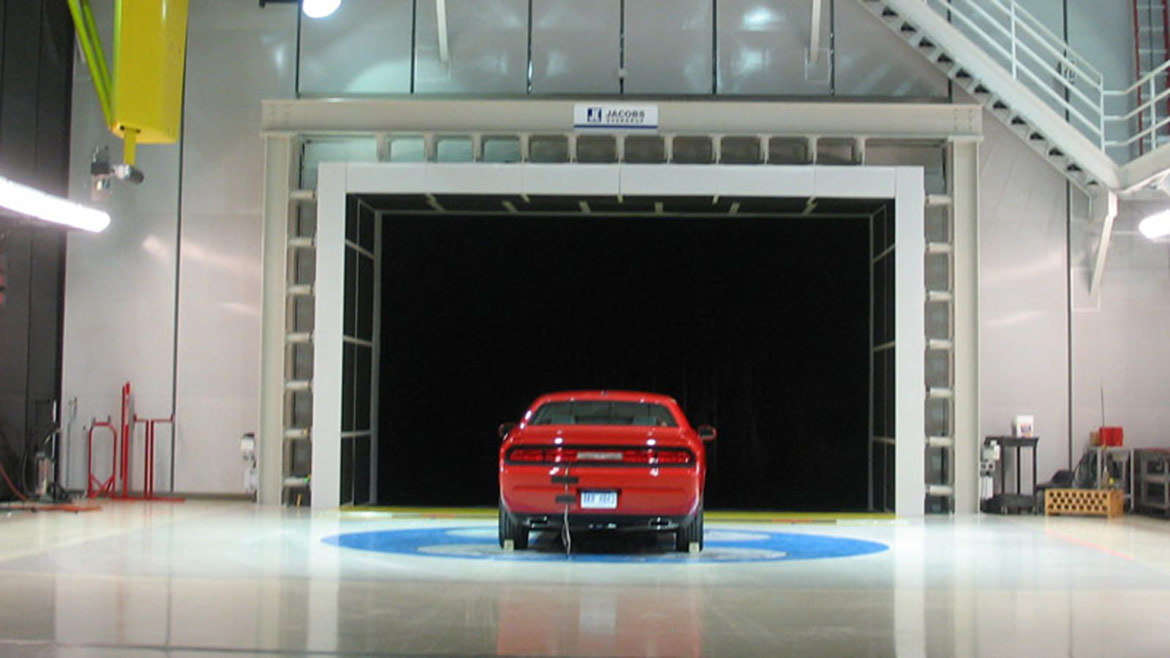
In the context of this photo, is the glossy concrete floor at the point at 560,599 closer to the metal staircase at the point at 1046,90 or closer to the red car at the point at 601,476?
the red car at the point at 601,476

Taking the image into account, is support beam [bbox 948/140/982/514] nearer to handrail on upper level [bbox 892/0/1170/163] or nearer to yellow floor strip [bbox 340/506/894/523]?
yellow floor strip [bbox 340/506/894/523]

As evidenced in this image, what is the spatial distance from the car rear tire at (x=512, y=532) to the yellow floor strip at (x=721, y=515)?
3.90 meters

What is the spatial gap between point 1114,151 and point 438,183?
984cm

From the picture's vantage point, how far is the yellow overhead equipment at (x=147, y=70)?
50.6ft

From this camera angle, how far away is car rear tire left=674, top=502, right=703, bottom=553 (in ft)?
37.1

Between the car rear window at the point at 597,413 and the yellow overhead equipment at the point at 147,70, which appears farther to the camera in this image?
→ the yellow overhead equipment at the point at 147,70

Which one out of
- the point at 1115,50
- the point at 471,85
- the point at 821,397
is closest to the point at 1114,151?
the point at 1115,50

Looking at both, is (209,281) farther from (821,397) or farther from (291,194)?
(821,397)

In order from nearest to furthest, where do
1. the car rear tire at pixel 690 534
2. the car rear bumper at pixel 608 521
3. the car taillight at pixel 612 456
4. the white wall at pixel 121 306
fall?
the car taillight at pixel 612 456
the car rear bumper at pixel 608 521
the car rear tire at pixel 690 534
the white wall at pixel 121 306

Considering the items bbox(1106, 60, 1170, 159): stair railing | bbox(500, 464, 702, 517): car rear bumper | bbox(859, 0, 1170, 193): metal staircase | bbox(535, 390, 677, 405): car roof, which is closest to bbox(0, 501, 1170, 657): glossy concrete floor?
bbox(500, 464, 702, 517): car rear bumper

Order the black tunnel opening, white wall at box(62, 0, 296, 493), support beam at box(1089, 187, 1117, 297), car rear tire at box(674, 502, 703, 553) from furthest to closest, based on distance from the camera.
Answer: the black tunnel opening
white wall at box(62, 0, 296, 493)
support beam at box(1089, 187, 1117, 297)
car rear tire at box(674, 502, 703, 553)

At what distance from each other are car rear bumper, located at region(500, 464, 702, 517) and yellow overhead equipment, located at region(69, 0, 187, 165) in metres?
7.85

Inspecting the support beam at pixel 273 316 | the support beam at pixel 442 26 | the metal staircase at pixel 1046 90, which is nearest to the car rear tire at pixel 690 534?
the support beam at pixel 273 316

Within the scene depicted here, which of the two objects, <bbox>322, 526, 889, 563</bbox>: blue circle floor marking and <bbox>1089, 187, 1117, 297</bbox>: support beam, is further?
<bbox>1089, 187, 1117, 297</bbox>: support beam
